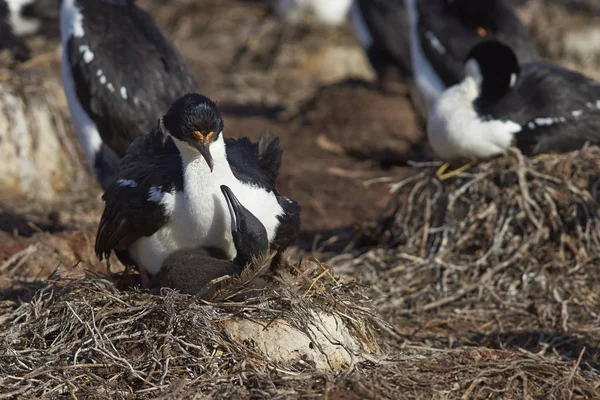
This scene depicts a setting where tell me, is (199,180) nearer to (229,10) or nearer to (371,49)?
(371,49)

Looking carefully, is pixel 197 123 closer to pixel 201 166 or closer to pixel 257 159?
pixel 201 166

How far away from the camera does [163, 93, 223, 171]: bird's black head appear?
473 centimetres

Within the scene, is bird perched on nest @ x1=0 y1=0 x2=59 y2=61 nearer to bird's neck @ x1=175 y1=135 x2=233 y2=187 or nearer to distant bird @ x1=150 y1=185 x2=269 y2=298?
bird's neck @ x1=175 y1=135 x2=233 y2=187

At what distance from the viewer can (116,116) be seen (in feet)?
22.0

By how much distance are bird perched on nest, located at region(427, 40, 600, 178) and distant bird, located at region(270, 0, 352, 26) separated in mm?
7545

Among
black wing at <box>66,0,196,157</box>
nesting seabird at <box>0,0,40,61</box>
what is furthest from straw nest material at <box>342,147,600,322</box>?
nesting seabird at <box>0,0,40,61</box>

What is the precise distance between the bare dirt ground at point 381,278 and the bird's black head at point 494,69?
2.19 ft

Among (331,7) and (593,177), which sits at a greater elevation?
(593,177)

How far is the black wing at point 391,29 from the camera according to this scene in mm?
11305

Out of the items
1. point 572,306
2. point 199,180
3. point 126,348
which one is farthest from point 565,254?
point 126,348

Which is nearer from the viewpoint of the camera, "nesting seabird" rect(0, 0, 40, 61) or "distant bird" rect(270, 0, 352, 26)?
"nesting seabird" rect(0, 0, 40, 61)

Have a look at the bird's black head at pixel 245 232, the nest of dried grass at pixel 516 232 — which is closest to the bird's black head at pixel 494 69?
the nest of dried grass at pixel 516 232

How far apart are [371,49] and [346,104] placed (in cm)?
81

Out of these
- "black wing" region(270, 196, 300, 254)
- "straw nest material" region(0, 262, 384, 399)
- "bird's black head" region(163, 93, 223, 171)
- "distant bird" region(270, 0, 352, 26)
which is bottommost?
"distant bird" region(270, 0, 352, 26)
